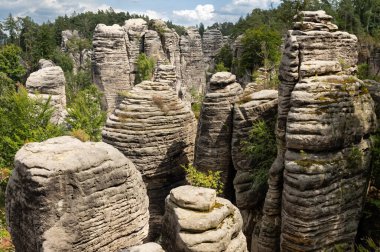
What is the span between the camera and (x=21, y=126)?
27.3 metres

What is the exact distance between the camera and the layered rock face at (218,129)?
20672 millimetres

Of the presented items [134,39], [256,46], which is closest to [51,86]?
[134,39]

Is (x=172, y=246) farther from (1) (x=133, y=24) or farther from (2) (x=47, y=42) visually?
(2) (x=47, y=42)

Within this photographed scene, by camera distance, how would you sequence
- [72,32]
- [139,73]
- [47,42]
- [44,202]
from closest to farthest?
[44,202] → [139,73] → [47,42] → [72,32]

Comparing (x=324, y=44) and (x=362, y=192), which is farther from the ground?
(x=324, y=44)

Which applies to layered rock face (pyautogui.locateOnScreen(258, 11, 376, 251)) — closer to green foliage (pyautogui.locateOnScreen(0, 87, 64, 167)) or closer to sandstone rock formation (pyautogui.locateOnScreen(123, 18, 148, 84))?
green foliage (pyautogui.locateOnScreen(0, 87, 64, 167))

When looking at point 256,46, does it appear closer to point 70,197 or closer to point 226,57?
point 226,57

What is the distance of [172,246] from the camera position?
34.9 feet

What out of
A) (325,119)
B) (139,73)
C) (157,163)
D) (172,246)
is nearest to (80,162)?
(172,246)

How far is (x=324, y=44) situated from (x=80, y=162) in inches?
464

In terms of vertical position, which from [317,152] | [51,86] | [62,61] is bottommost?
[62,61]

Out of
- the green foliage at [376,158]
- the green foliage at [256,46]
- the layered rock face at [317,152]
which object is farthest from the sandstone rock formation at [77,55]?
the green foliage at [376,158]

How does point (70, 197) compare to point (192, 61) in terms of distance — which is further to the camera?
point (192, 61)

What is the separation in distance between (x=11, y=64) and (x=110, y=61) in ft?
83.5
